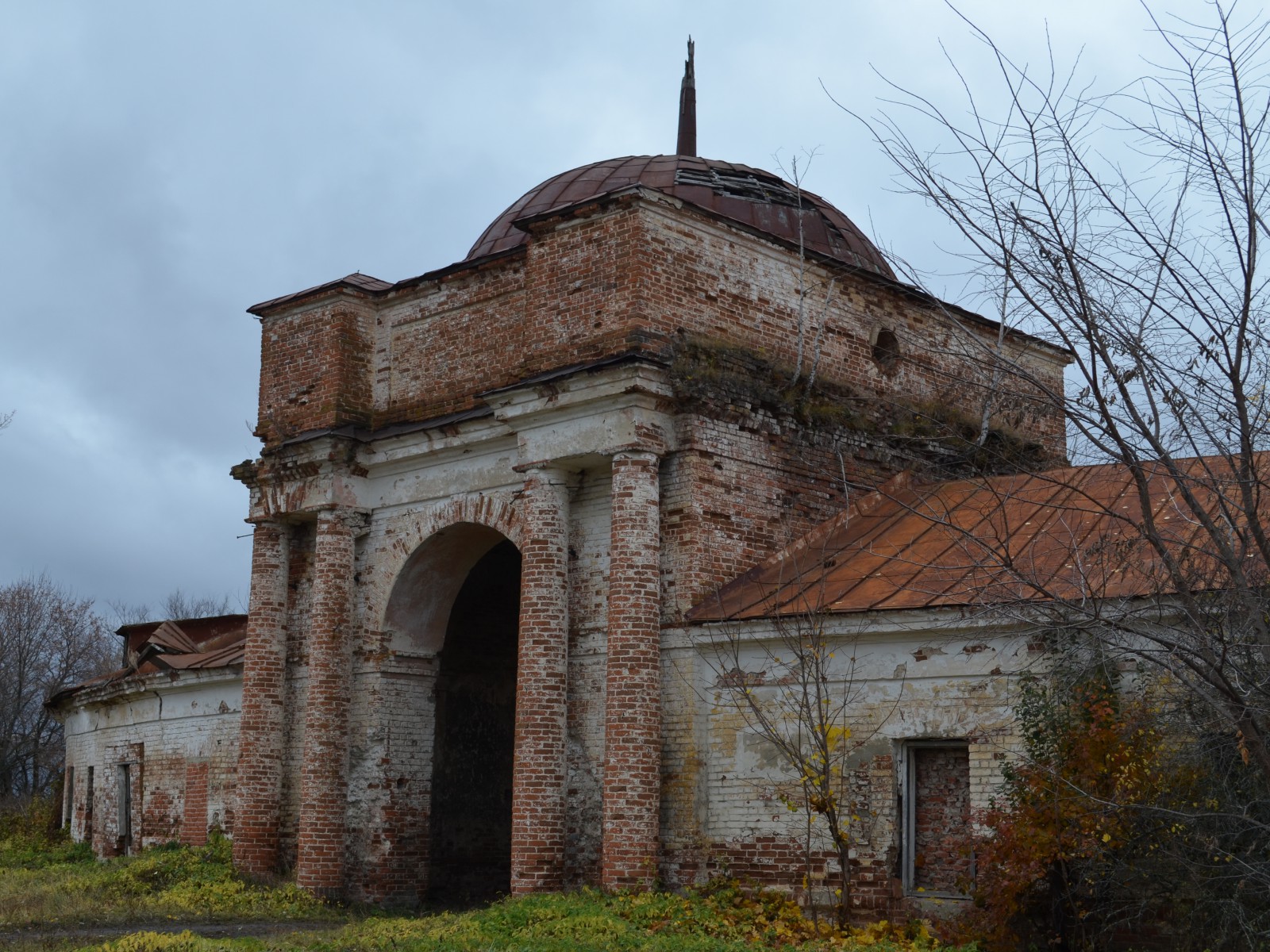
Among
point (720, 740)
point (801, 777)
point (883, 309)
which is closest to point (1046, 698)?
point (801, 777)

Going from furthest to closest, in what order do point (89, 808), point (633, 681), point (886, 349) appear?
point (89, 808), point (886, 349), point (633, 681)

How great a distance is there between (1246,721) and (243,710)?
456 inches

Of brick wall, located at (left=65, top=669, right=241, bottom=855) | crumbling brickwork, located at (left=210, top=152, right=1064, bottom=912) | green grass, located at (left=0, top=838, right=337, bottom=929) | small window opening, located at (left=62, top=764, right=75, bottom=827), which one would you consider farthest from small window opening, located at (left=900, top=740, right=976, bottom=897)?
small window opening, located at (left=62, top=764, right=75, bottom=827)

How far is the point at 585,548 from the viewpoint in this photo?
44.1ft

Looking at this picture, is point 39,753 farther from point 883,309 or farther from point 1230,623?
point 1230,623

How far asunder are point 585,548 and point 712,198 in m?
4.84

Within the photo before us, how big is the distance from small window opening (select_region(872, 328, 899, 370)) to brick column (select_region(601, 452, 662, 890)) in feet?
11.8

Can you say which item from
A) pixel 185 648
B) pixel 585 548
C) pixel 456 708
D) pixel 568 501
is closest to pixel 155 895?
pixel 456 708

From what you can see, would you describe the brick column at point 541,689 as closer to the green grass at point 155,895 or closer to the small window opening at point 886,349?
the green grass at point 155,895

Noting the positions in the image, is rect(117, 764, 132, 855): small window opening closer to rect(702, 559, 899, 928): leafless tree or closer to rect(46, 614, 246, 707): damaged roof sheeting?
rect(46, 614, 246, 707): damaged roof sheeting

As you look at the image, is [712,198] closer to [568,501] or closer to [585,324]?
[585,324]

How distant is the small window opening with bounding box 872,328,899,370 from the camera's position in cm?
1525

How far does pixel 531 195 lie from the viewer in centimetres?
1761

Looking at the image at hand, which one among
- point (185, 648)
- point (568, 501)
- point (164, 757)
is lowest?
point (164, 757)
